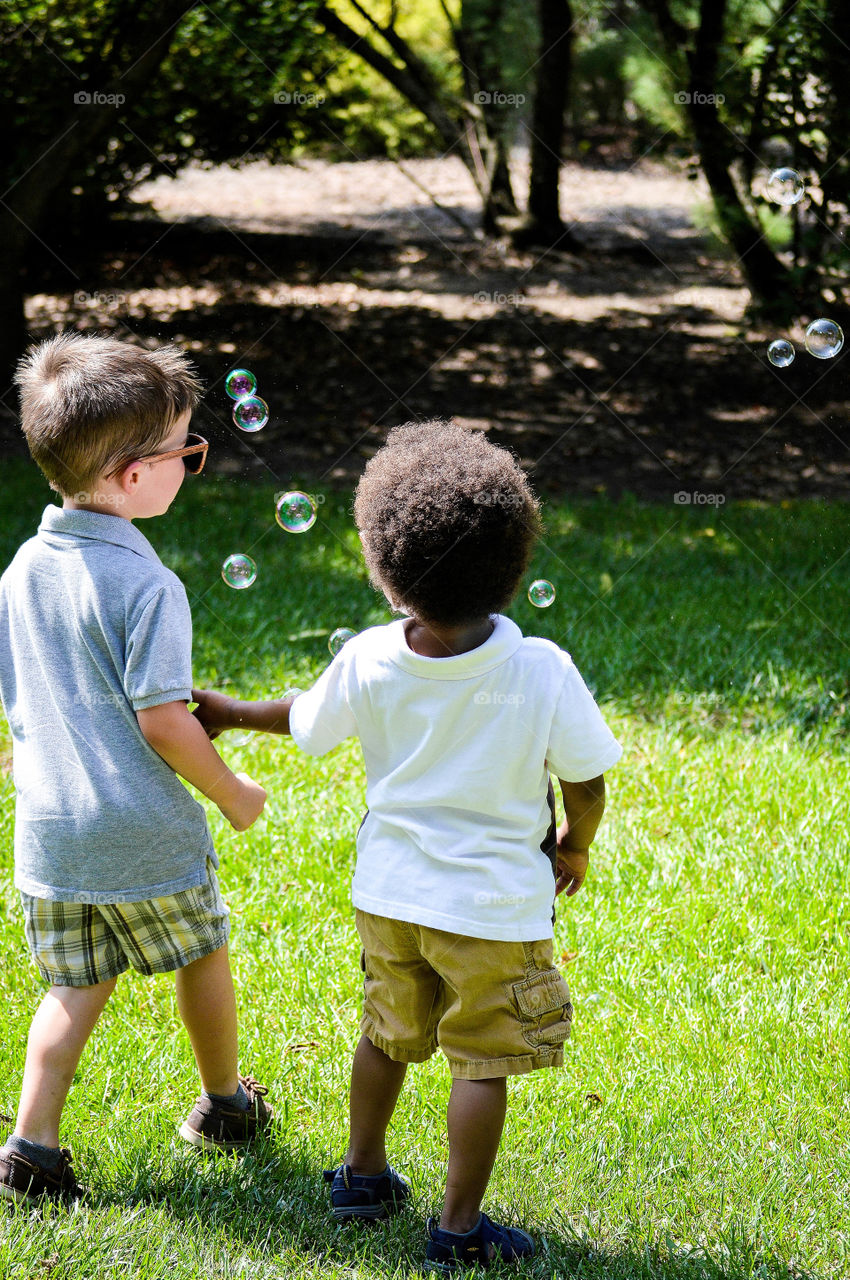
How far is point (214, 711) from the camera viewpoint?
2.14 metres

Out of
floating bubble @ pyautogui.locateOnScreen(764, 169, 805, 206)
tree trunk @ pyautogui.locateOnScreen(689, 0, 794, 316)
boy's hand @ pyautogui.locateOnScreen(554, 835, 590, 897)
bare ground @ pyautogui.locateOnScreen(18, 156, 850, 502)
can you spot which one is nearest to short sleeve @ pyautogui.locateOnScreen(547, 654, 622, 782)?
boy's hand @ pyautogui.locateOnScreen(554, 835, 590, 897)

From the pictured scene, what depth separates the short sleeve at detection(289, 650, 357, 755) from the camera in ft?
6.70

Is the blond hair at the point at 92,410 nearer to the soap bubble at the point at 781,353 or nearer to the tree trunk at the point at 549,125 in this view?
the soap bubble at the point at 781,353

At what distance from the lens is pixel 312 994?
2.86 meters

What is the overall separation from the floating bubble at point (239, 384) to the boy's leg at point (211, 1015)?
5.08 ft

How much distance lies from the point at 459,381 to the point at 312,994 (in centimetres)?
752

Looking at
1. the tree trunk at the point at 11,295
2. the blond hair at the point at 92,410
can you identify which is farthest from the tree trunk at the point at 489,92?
the blond hair at the point at 92,410

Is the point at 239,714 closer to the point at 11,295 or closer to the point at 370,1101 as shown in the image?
the point at 370,1101

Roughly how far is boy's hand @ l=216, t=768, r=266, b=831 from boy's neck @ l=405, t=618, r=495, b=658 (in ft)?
1.32

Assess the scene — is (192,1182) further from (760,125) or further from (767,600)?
(760,125)

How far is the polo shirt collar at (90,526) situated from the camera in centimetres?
205

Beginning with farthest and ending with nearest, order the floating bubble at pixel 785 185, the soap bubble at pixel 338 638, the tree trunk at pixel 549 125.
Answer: the tree trunk at pixel 549 125 → the floating bubble at pixel 785 185 → the soap bubble at pixel 338 638

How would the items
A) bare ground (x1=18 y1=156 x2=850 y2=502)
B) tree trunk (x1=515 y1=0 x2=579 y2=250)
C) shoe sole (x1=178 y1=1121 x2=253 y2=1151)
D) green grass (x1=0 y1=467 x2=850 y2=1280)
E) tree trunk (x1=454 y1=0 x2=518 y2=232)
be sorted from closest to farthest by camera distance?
green grass (x1=0 y1=467 x2=850 y2=1280)
shoe sole (x1=178 y1=1121 x2=253 y2=1151)
bare ground (x1=18 y1=156 x2=850 y2=502)
tree trunk (x1=515 y1=0 x2=579 y2=250)
tree trunk (x1=454 y1=0 x2=518 y2=232)

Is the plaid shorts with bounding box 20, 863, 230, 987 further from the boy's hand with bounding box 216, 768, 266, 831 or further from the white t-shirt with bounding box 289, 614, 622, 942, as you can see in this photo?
the white t-shirt with bounding box 289, 614, 622, 942
